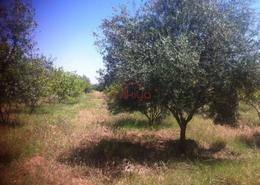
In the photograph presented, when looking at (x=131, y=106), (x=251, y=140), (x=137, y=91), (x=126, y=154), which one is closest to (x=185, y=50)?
(x=137, y=91)

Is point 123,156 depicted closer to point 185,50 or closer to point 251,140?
point 185,50

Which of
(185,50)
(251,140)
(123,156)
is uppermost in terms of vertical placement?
(185,50)

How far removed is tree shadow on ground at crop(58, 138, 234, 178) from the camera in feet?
38.0

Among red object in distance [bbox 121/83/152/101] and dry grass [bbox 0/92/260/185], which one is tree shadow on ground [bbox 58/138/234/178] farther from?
red object in distance [bbox 121/83/152/101]

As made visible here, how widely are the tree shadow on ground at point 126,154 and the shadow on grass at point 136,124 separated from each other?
4356mm

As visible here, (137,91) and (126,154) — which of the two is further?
(137,91)

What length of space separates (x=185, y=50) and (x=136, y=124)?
1120cm

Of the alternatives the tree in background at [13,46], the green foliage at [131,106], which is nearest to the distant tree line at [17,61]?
the tree in background at [13,46]

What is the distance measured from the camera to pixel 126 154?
1320cm

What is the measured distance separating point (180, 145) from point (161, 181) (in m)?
6.16

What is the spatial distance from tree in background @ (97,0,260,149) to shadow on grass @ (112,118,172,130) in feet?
22.5

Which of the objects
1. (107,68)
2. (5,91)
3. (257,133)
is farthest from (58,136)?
(257,133)

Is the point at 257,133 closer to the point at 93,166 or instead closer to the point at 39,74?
the point at 93,166

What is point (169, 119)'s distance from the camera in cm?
2323
